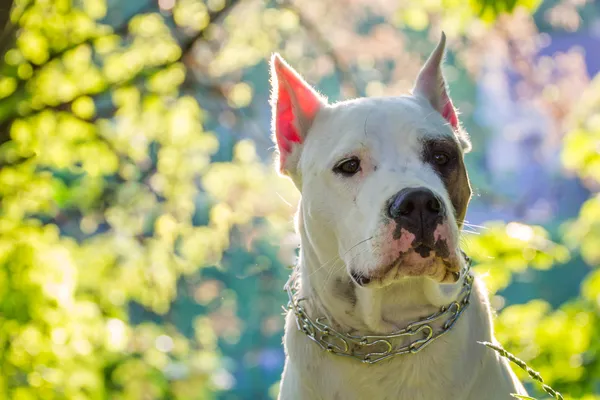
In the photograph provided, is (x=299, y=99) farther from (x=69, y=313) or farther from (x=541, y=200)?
(x=541, y=200)

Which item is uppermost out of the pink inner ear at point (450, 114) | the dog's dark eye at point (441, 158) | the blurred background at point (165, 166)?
the dog's dark eye at point (441, 158)

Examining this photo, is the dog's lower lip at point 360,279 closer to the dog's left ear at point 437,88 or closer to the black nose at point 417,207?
the black nose at point 417,207

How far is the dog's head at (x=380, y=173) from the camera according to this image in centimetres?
244

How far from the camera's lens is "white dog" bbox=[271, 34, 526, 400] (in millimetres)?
2461

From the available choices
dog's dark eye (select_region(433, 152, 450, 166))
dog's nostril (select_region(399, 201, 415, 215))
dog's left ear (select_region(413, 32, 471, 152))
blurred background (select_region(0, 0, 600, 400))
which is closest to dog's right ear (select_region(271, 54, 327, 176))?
dog's left ear (select_region(413, 32, 471, 152))

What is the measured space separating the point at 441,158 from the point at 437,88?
1.43ft

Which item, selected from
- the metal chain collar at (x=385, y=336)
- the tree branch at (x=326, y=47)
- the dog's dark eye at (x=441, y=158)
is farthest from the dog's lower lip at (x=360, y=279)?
the tree branch at (x=326, y=47)

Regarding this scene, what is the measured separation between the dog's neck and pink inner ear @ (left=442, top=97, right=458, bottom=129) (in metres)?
0.71

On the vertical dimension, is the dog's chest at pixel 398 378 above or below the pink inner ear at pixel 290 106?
below

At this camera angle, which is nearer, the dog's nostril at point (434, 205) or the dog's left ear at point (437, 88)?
the dog's nostril at point (434, 205)

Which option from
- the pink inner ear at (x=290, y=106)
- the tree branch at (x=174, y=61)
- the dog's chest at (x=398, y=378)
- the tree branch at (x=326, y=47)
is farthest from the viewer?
the tree branch at (x=326, y=47)

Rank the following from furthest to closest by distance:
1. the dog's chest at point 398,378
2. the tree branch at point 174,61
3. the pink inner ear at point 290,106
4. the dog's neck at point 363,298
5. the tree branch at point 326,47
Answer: the tree branch at point 326,47, the tree branch at point 174,61, the pink inner ear at point 290,106, the dog's neck at point 363,298, the dog's chest at point 398,378

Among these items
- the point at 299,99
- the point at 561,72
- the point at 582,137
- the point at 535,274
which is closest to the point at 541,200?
the point at 535,274

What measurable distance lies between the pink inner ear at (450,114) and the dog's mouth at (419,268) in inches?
28.4
